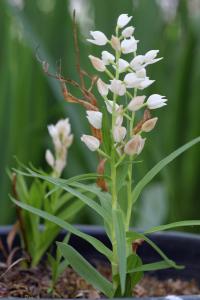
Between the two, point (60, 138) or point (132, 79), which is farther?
point (60, 138)

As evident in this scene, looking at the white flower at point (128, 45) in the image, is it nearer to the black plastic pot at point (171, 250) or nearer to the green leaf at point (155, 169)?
the green leaf at point (155, 169)

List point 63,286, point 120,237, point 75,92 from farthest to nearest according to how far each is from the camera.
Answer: point 75,92, point 63,286, point 120,237

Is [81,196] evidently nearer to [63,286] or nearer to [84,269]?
[84,269]

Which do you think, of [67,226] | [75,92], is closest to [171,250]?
[67,226]

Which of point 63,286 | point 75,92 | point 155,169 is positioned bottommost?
point 63,286

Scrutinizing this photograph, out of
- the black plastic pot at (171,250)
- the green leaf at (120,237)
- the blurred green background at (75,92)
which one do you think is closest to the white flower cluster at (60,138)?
the black plastic pot at (171,250)

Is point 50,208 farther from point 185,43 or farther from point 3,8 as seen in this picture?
point 185,43
